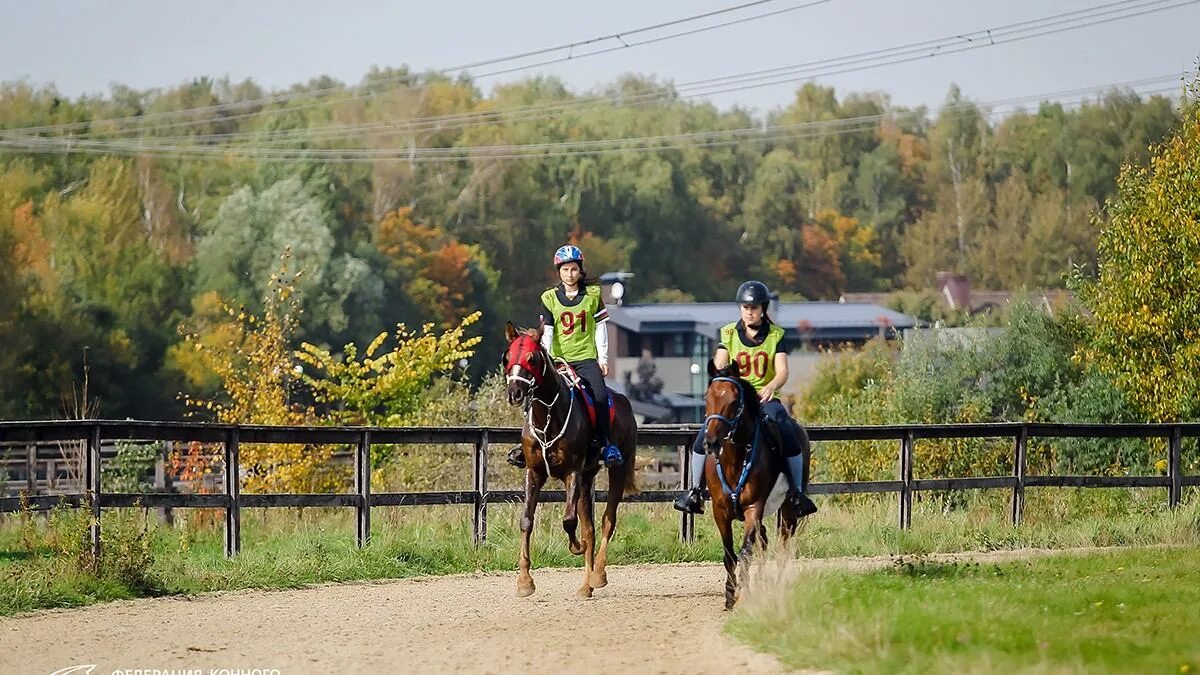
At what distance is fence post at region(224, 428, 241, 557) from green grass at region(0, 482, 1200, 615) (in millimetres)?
208

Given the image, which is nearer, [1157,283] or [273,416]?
[273,416]

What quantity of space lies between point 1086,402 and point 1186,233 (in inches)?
211

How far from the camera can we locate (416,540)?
60.5 feet

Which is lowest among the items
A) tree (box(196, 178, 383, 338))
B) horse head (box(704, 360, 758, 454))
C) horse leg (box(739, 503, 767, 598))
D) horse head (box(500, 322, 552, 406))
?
horse leg (box(739, 503, 767, 598))

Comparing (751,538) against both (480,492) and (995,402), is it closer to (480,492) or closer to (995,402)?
(480,492)

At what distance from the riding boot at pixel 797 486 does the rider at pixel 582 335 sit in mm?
1996

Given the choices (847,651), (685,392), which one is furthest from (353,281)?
(847,651)

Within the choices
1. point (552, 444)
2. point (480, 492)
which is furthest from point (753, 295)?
point (480, 492)

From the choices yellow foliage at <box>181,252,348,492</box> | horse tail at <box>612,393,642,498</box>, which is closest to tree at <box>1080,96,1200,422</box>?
yellow foliage at <box>181,252,348,492</box>

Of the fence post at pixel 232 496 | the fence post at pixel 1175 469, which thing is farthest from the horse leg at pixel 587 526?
the fence post at pixel 1175 469

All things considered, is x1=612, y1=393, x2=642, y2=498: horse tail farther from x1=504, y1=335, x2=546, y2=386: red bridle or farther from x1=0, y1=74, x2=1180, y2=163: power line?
x1=0, y1=74, x2=1180, y2=163: power line

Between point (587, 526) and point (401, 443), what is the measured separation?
367 cm

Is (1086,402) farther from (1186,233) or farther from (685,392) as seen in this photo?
(685,392)

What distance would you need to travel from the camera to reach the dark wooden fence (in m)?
15.9
